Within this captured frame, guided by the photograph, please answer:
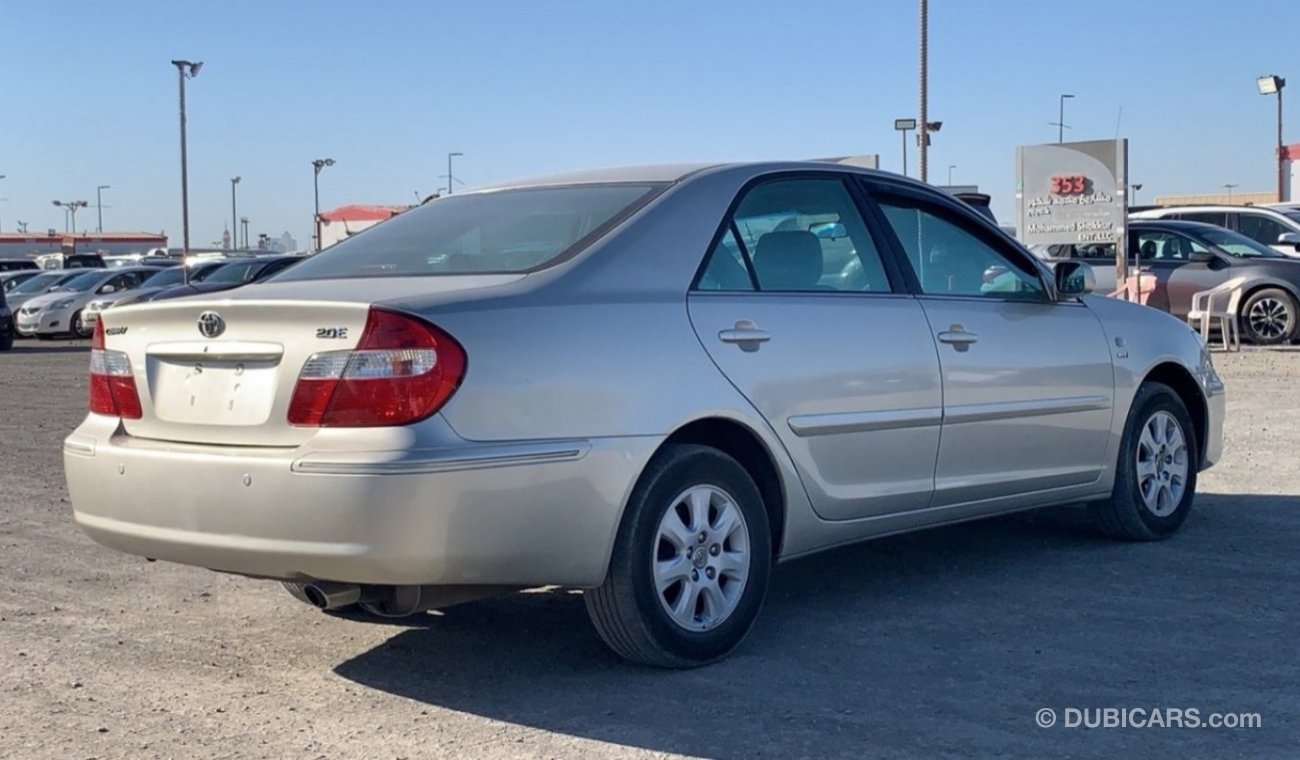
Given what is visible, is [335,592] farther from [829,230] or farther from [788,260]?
[829,230]

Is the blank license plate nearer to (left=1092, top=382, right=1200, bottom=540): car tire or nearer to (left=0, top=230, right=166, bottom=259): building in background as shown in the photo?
(left=1092, top=382, right=1200, bottom=540): car tire

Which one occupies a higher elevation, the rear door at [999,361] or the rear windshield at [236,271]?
the rear windshield at [236,271]

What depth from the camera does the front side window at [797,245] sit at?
499 cm

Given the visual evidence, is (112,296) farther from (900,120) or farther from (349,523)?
(349,523)

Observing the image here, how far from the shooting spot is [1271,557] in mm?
6223

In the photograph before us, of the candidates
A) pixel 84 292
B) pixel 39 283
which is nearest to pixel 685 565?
pixel 84 292

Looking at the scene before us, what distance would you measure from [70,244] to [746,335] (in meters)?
89.0

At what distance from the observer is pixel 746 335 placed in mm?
4781

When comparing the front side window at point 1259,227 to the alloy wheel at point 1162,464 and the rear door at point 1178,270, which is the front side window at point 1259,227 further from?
the alloy wheel at point 1162,464

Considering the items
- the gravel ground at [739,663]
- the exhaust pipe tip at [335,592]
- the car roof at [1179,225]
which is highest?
the car roof at [1179,225]

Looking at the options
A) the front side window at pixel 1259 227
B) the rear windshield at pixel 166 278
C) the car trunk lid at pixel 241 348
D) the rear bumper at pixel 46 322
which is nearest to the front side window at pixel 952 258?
the car trunk lid at pixel 241 348

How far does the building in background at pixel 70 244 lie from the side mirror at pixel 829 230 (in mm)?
82431

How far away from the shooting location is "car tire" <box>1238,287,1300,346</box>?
674 inches

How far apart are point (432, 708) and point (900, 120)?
23048 millimetres
